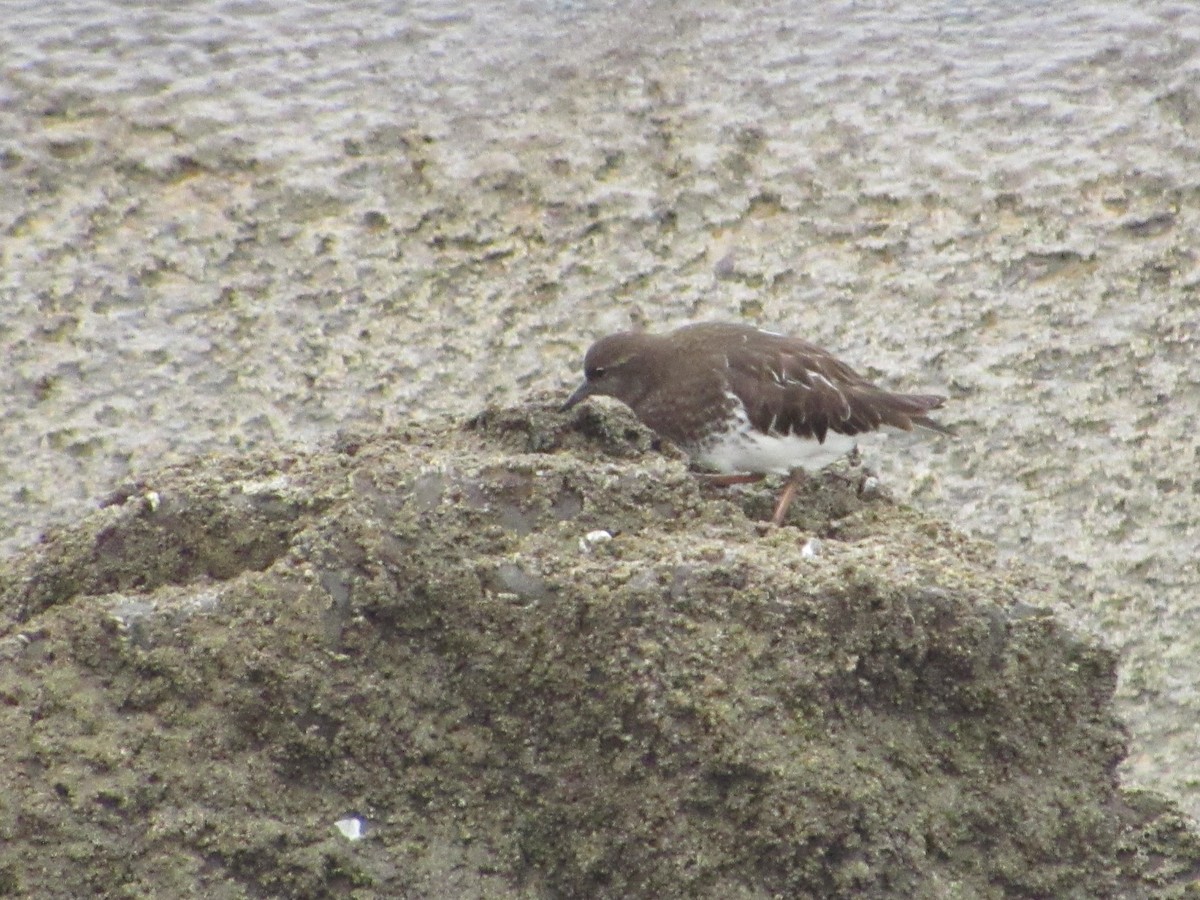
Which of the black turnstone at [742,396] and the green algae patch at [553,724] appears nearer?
the green algae patch at [553,724]

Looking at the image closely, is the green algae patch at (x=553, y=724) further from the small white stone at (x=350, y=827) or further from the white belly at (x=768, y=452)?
the white belly at (x=768, y=452)

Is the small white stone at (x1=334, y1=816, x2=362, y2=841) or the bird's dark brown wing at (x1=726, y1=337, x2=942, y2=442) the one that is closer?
the small white stone at (x1=334, y1=816, x2=362, y2=841)

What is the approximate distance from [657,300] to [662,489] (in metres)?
1.90

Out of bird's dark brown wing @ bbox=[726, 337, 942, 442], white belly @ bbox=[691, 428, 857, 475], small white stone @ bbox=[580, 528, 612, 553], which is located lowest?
white belly @ bbox=[691, 428, 857, 475]

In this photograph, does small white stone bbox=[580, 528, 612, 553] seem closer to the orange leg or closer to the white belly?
the orange leg

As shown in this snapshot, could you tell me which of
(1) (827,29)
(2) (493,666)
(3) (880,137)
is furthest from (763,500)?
(1) (827,29)

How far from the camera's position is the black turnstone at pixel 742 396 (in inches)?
154

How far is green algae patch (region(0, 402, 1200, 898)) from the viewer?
232 centimetres

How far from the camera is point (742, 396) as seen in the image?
3979 millimetres

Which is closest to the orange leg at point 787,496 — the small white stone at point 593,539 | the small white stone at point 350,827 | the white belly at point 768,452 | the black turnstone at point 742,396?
the white belly at point 768,452

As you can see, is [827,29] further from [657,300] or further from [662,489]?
[662,489]

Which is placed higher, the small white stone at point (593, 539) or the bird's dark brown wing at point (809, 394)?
the small white stone at point (593, 539)

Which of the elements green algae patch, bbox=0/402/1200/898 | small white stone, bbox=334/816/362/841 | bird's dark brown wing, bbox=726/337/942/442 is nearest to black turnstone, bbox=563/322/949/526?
bird's dark brown wing, bbox=726/337/942/442

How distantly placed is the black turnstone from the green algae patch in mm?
1248
